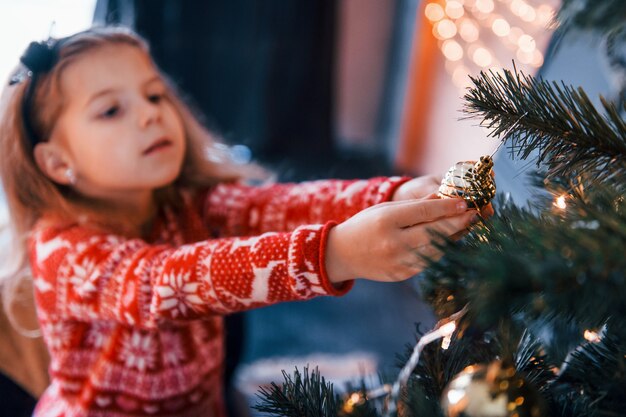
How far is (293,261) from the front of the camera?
0.51 meters

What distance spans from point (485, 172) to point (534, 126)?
0.20ft

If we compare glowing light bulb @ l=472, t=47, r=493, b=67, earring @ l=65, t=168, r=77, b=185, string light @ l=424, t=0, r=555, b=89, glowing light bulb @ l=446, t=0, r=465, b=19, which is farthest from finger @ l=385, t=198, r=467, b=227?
glowing light bulb @ l=446, t=0, r=465, b=19

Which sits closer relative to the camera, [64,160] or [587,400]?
[587,400]

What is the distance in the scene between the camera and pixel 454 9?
1.95m

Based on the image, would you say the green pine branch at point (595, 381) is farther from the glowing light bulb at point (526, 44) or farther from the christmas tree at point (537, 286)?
the glowing light bulb at point (526, 44)

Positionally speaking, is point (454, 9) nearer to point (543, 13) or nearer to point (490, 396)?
point (543, 13)

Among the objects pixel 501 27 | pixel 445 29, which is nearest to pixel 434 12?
pixel 445 29

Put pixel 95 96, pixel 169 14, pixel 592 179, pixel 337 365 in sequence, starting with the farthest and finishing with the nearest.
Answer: pixel 169 14, pixel 337 365, pixel 95 96, pixel 592 179

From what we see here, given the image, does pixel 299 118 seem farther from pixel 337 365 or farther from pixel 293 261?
pixel 293 261

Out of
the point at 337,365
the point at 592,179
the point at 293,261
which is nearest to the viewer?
the point at 592,179

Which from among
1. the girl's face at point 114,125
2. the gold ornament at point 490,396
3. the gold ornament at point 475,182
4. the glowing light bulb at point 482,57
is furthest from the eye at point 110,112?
the glowing light bulb at point 482,57

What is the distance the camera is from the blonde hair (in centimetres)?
78

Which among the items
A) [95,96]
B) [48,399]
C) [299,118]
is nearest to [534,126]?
[95,96]

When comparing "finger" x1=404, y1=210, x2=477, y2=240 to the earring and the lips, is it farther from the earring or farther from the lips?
the earring
